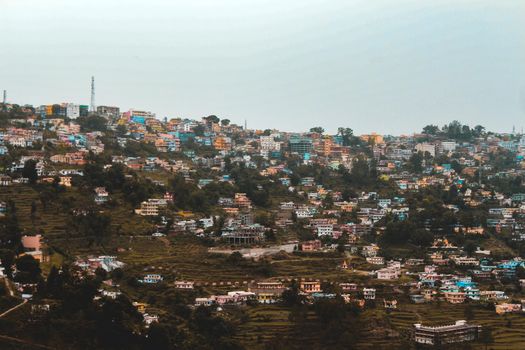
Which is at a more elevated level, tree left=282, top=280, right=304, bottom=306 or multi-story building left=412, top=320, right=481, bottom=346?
tree left=282, top=280, right=304, bottom=306

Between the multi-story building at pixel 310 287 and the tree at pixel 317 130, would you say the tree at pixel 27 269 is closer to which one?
the multi-story building at pixel 310 287

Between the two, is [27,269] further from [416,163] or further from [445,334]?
[416,163]

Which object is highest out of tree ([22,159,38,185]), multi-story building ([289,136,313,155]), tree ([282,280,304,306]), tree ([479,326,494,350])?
multi-story building ([289,136,313,155])

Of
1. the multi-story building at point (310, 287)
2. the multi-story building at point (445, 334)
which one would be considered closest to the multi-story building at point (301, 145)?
the multi-story building at point (310, 287)

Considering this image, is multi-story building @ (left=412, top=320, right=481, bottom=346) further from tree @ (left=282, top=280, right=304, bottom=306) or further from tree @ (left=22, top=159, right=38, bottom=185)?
tree @ (left=22, top=159, right=38, bottom=185)

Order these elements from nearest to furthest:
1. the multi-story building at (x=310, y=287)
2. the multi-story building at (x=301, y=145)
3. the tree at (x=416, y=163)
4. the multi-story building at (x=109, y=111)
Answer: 1. the multi-story building at (x=310, y=287)
2. the tree at (x=416, y=163)
3. the multi-story building at (x=301, y=145)
4. the multi-story building at (x=109, y=111)

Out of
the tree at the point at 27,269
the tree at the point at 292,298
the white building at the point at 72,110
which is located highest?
the white building at the point at 72,110

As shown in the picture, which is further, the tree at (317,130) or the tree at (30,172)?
the tree at (317,130)

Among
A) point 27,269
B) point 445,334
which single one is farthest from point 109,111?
point 445,334

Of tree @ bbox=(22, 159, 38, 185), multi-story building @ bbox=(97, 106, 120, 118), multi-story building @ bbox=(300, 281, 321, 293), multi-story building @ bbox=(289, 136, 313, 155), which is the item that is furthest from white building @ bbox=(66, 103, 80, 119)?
multi-story building @ bbox=(300, 281, 321, 293)
